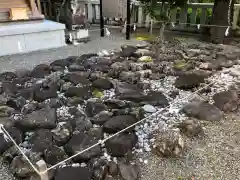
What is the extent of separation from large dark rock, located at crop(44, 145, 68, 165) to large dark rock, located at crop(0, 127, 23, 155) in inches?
13.3

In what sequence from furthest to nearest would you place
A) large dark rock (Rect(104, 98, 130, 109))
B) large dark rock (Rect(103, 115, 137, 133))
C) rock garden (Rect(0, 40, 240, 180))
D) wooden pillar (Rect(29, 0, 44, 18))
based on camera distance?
1. wooden pillar (Rect(29, 0, 44, 18))
2. large dark rock (Rect(104, 98, 130, 109))
3. large dark rock (Rect(103, 115, 137, 133))
4. rock garden (Rect(0, 40, 240, 180))

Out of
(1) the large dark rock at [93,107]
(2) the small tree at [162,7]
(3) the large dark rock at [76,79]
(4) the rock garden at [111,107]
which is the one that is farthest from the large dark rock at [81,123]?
(2) the small tree at [162,7]

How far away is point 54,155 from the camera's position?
185 centimetres

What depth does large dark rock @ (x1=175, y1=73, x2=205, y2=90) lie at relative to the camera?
10.2 feet

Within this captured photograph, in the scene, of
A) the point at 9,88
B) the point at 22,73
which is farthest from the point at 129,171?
the point at 22,73

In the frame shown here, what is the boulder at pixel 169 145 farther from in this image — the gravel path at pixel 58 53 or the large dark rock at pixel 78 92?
the gravel path at pixel 58 53

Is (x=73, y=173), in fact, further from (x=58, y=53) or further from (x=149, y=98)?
(x=58, y=53)

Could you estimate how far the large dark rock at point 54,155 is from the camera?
1831mm

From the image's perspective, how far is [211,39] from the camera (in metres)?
5.40

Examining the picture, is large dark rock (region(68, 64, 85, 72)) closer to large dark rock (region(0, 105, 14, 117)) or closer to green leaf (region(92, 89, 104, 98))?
green leaf (region(92, 89, 104, 98))

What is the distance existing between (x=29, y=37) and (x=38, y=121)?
2.98 m

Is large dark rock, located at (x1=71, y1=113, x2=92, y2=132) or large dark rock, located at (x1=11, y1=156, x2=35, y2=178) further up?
large dark rock, located at (x1=71, y1=113, x2=92, y2=132)

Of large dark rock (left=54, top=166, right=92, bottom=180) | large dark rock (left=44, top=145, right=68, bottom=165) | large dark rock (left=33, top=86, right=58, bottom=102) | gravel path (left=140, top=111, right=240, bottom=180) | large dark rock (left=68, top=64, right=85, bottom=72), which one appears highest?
large dark rock (left=68, top=64, right=85, bottom=72)

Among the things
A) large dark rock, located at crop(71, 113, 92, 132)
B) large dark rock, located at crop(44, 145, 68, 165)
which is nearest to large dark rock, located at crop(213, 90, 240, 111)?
large dark rock, located at crop(71, 113, 92, 132)
